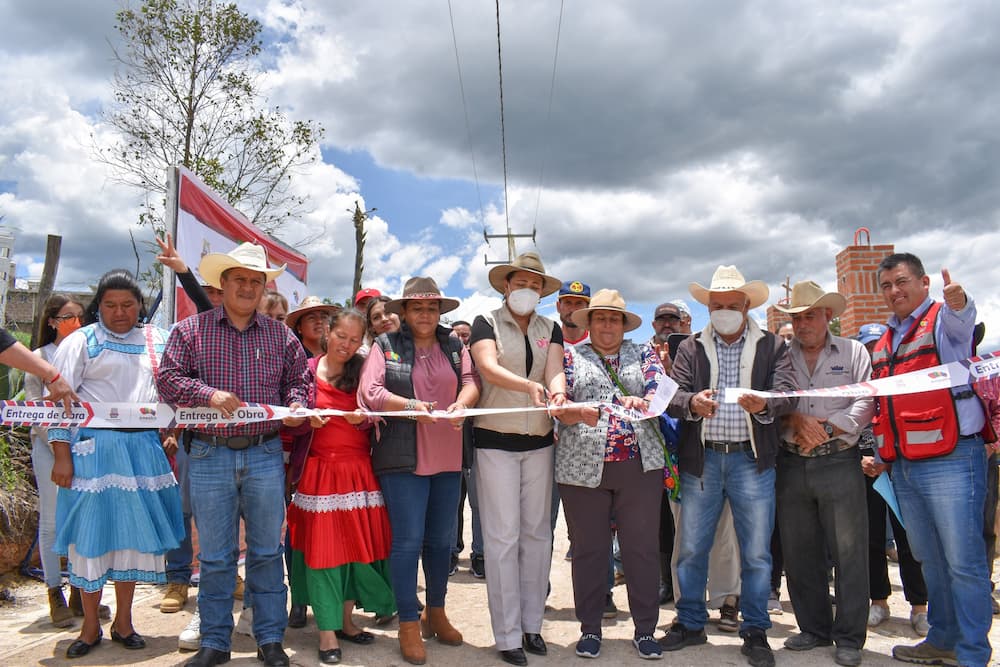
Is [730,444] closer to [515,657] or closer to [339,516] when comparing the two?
[515,657]

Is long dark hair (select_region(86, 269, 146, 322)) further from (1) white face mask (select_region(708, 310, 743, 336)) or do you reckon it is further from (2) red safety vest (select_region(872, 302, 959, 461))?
(2) red safety vest (select_region(872, 302, 959, 461))

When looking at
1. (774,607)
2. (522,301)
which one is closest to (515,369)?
(522,301)

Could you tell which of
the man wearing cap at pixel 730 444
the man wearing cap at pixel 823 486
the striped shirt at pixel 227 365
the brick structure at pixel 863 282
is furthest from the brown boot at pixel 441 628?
the brick structure at pixel 863 282

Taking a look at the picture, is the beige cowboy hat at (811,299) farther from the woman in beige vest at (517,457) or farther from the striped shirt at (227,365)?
the striped shirt at (227,365)

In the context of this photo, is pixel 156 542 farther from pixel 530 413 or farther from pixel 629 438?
pixel 629 438

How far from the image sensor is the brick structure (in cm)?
841

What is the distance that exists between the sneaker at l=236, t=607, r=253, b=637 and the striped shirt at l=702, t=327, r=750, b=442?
10.6ft

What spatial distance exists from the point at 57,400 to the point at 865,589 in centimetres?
497

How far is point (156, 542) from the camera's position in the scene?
4.22 m

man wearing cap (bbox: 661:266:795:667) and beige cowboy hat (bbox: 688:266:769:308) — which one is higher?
beige cowboy hat (bbox: 688:266:769:308)

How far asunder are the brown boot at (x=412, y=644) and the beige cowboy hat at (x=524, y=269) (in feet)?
7.30

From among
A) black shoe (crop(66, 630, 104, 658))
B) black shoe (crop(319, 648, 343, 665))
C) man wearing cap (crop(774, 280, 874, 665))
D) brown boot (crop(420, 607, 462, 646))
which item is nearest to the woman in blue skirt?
black shoe (crop(66, 630, 104, 658))

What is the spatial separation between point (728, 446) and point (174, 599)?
4054 millimetres

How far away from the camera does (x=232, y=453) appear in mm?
4082
